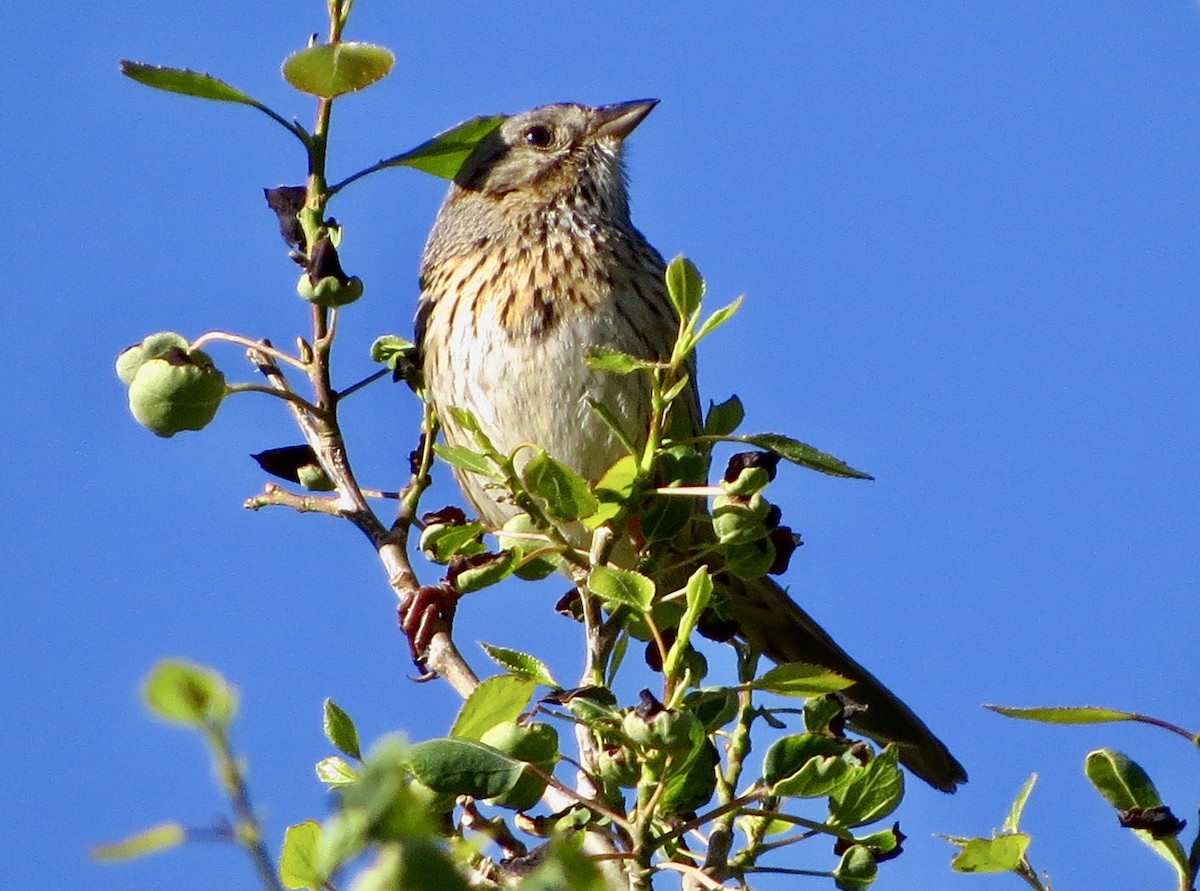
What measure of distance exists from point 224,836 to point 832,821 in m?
1.44

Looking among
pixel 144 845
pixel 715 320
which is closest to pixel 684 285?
pixel 715 320

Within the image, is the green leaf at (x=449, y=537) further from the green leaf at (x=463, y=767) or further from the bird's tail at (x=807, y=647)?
the bird's tail at (x=807, y=647)

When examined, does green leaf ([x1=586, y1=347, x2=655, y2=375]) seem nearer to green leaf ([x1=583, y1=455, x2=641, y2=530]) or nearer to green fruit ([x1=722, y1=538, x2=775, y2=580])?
green leaf ([x1=583, y1=455, x2=641, y2=530])

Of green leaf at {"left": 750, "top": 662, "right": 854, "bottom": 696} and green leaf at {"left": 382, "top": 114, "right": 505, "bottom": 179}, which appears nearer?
green leaf at {"left": 750, "top": 662, "right": 854, "bottom": 696}

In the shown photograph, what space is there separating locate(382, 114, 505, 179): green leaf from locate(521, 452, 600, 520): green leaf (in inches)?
32.3

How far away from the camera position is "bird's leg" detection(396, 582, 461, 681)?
2891mm

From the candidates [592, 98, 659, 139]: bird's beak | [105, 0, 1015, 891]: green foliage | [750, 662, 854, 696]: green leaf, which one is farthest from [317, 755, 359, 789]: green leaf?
[592, 98, 659, 139]: bird's beak

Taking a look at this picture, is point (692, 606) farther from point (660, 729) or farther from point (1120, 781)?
point (1120, 781)

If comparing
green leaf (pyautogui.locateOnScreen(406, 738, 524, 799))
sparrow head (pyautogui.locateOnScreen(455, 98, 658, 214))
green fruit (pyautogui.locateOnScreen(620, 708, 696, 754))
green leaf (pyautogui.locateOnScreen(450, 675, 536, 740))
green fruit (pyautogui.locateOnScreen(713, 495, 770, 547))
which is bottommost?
green fruit (pyautogui.locateOnScreen(620, 708, 696, 754))

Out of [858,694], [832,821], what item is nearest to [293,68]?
[832,821]

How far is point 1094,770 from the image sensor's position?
80.8 inches

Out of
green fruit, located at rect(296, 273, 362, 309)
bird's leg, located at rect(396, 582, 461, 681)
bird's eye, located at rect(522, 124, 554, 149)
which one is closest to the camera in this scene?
green fruit, located at rect(296, 273, 362, 309)

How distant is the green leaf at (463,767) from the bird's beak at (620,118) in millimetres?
3382

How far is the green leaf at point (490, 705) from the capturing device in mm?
2193
